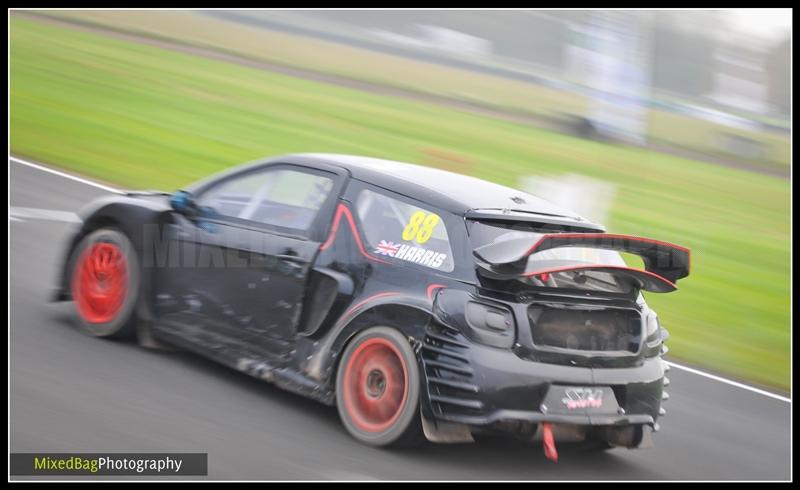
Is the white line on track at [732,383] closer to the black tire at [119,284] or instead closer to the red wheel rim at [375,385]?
the red wheel rim at [375,385]

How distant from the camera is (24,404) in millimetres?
5254

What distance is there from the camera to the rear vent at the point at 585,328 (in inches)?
206

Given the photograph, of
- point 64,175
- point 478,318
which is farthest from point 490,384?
point 64,175

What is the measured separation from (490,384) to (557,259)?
2.65 ft

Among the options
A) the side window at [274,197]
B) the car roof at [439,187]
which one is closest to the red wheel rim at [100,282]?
the side window at [274,197]

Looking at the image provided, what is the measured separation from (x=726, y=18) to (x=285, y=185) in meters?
17.0

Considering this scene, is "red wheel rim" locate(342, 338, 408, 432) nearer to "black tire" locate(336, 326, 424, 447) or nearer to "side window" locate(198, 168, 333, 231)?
"black tire" locate(336, 326, 424, 447)

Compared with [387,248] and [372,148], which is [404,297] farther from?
[372,148]

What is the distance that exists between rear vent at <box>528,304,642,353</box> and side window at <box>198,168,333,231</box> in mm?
1591

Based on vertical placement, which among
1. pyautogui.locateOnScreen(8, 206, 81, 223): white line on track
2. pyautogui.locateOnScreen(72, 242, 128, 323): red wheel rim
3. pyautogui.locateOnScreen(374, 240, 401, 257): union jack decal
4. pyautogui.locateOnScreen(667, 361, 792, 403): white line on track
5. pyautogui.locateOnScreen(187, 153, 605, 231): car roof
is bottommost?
pyautogui.locateOnScreen(667, 361, 792, 403): white line on track

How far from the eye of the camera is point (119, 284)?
6672 millimetres

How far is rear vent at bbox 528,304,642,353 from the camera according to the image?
17.2 feet

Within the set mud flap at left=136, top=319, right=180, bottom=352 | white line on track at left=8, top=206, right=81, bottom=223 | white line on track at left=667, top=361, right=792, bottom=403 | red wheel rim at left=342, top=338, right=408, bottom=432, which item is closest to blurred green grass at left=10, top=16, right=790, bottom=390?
white line on track at left=667, top=361, right=792, bottom=403

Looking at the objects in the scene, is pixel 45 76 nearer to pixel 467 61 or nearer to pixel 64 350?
pixel 467 61
